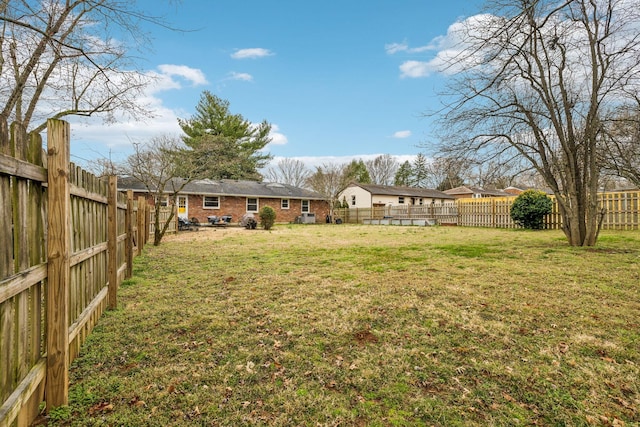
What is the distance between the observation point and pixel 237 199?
25297 millimetres

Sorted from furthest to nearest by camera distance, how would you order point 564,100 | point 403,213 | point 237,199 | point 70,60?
1. point 403,213
2. point 237,199
3. point 564,100
4. point 70,60

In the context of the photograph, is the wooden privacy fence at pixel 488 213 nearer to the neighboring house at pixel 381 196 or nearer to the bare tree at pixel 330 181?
the neighboring house at pixel 381 196

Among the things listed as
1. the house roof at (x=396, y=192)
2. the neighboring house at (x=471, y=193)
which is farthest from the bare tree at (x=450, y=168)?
the neighboring house at (x=471, y=193)

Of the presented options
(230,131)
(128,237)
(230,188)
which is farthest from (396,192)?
(128,237)

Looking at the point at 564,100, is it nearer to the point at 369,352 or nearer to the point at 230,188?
the point at 369,352

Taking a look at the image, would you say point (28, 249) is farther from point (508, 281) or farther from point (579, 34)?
point (579, 34)

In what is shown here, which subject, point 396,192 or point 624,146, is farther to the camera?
point 396,192

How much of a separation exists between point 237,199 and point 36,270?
2396 centimetres

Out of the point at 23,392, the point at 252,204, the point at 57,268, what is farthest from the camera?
the point at 252,204

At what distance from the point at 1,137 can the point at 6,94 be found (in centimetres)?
827

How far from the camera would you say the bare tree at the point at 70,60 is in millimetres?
5652

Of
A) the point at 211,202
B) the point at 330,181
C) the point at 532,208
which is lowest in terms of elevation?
the point at 532,208

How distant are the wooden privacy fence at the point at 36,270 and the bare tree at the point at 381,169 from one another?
1951 inches

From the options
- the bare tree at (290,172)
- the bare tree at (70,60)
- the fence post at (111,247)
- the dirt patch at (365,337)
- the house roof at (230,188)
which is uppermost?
the bare tree at (290,172)
